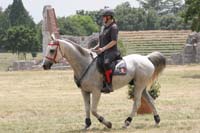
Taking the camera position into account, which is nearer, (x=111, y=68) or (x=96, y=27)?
(x=111, y=68)

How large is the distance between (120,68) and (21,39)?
207 ft

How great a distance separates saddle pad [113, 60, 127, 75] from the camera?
1088 centimetres

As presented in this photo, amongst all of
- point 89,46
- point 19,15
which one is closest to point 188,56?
point 89,46

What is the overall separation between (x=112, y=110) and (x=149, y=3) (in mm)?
114677

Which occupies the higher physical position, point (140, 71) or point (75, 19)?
point (140, 71)

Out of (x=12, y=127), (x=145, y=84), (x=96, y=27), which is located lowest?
(x=96, y=27)

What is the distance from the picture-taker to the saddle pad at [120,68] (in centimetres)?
1088

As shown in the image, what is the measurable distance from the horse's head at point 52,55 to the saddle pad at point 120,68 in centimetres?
104

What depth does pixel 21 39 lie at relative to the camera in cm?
7325

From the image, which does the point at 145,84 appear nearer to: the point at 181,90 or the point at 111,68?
the point at 111,68

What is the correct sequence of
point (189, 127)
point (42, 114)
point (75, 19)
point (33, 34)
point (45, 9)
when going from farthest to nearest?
point (75, 19), point (33, 34), point (45, 9), point (42, 114), point (189, 127)

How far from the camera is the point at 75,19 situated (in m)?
97.8

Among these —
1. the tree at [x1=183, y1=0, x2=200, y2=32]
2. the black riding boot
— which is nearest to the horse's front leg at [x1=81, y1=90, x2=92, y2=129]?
the black riding boot

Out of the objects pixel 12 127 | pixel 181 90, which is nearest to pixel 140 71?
pixel 12 127
